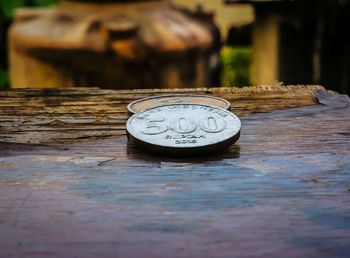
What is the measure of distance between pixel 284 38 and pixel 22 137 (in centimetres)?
354

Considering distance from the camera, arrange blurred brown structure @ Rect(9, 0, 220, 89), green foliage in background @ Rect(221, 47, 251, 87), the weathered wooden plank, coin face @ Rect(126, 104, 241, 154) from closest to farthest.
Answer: coin face @ Rect(126, 104, 241, 154) < the weathered wooden plank < blurred brown structure @ Rect(9, 0, 220, 89) < green foliage in background @ Rect(221, 47, 251, 87)

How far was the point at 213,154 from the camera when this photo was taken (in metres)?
1.38

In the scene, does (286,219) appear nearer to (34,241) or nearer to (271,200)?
(271,200)

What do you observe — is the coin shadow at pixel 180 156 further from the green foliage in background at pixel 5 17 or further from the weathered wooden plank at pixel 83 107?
the green foliage in background at pixel 5 17

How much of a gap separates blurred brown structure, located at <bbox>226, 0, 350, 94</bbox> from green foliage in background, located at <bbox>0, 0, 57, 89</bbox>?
2.17 meters

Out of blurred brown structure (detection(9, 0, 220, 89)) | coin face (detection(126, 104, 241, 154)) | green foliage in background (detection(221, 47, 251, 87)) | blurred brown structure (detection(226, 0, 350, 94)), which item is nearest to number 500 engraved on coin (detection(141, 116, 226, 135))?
coin face (detection(126, 104, 241, 154))

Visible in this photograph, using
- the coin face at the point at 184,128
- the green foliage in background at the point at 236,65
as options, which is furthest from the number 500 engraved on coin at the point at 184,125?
the green foliage in background at the point at 236,65

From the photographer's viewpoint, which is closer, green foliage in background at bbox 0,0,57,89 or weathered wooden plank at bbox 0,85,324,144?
weathered wooden plank at bbox 0,85,324,144

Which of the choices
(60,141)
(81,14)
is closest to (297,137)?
(60,141)

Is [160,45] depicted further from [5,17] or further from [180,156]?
[180,156]

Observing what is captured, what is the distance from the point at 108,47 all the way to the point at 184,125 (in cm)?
256

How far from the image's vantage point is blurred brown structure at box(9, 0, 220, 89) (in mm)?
3936

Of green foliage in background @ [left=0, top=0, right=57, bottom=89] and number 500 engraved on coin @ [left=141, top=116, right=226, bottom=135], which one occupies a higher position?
number 500 engraved on coin @ [left=141, top=116, right=226, bottom=135]

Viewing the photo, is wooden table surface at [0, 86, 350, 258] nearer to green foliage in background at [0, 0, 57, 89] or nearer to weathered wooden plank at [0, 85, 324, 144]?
weathered wooden plank at [0, 85, 324, 144]
